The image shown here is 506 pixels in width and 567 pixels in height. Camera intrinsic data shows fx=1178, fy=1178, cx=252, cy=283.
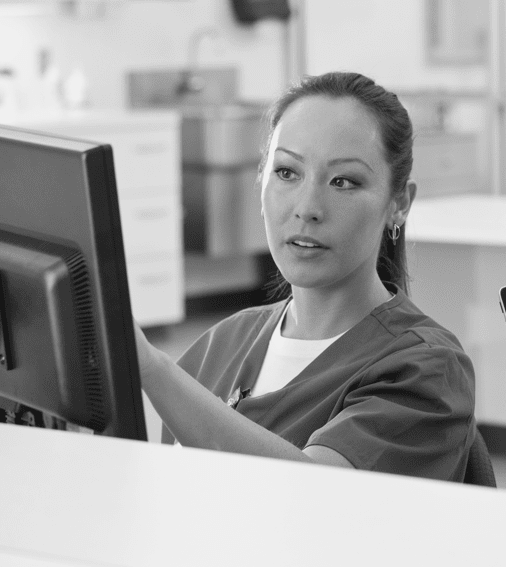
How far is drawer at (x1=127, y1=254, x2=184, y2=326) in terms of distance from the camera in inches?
179

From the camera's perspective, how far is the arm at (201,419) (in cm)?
109

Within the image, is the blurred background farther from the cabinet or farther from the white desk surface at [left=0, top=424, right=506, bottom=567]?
the white desk surface at [left=0, top=424, right=506, bottom=567]

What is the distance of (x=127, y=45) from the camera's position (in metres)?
5.15

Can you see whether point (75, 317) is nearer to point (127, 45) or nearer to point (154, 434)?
point (154, 434)

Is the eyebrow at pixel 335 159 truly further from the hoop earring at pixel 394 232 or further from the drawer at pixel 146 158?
the drawer at pixel 146 158

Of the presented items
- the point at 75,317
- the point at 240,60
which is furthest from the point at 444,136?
the point at 75,317

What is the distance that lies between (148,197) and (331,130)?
3260mm

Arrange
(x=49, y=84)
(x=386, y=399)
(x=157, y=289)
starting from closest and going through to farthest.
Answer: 1. (x=386, y=399)
2. (x=157, y=289)
3. (x=49, y=84)

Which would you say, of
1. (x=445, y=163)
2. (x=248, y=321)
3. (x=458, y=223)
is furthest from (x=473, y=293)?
(x=445, y=163)

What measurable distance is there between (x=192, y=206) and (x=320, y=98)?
366 centimetres

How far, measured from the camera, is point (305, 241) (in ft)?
4.27

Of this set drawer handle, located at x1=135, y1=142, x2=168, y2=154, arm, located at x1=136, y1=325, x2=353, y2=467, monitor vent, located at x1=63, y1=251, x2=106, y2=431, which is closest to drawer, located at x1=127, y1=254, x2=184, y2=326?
drawer handle, located at x1=135, y1=142, x2=168, y2=154

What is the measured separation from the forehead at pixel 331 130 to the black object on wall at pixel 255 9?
4.17 metres

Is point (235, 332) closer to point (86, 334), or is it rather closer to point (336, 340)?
point (336, 340)
